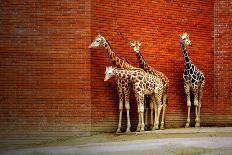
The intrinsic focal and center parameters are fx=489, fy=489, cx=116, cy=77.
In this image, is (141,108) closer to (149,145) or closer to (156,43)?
(149,145)

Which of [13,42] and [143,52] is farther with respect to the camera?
[143,52]

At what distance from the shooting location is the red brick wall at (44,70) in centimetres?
1219

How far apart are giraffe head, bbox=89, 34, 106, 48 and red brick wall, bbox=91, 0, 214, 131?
382mm

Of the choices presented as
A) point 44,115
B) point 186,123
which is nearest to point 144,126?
point 186,123

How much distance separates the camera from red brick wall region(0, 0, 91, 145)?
40.0 feet

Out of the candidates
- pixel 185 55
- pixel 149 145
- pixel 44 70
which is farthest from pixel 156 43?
pixel 149 145

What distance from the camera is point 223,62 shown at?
552 inches

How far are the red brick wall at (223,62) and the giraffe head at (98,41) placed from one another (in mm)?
3817

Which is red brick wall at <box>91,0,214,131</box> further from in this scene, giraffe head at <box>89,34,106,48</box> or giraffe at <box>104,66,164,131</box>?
giraffe at <box>104,66,164,131</box>

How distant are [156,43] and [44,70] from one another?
3.26 m

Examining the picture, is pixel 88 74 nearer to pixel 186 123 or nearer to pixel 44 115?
pixel 44 115

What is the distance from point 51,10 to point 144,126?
377cm

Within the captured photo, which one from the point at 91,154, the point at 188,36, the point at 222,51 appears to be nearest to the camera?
the point at 91,154

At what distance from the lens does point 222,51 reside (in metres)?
14.1
